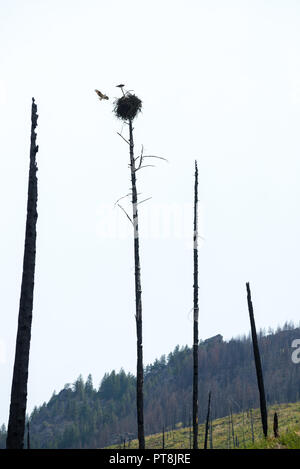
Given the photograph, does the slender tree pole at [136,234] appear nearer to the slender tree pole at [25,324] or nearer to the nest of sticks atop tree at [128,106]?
the nest of sticks atop tree at [128,106]

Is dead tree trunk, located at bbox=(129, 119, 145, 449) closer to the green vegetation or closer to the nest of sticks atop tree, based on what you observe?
the nest of sticks atop tree

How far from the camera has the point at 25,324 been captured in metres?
10.3

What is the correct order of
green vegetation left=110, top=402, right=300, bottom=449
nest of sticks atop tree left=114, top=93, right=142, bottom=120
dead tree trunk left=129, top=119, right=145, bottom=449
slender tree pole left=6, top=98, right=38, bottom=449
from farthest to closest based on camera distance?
green vegetation left=110, top=402, right=300, bottom=449 → nest of sticks atop tree left=114, top=93, right=142, bottom=120 → dead tree trunk left=129, top=119, right=145, bottom=449 → slender tree pole left=6, top=98, right=38, bottom=449

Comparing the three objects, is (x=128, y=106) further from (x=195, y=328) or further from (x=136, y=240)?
(x=195, y=328)

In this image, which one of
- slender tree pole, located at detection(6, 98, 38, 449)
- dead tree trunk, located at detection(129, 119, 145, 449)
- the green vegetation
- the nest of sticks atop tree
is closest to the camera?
slender tree pole, located at detection(6, 98, 38, 449)

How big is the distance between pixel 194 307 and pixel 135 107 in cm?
831

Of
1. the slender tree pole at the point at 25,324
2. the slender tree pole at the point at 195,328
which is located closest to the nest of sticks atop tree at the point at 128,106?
the slender tree pole at the point at 195,328

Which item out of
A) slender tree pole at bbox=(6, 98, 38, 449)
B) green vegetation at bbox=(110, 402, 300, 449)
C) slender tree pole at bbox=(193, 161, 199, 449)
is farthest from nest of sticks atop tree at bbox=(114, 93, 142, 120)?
green vegetation at bbox=(110, 402, 300, 449)

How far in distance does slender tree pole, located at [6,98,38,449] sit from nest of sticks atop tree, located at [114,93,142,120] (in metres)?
8.41

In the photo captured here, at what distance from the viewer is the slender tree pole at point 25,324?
31.7 ft

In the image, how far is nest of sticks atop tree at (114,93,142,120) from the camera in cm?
1973
